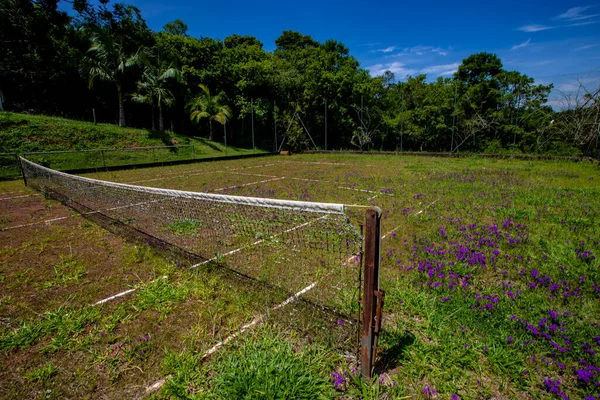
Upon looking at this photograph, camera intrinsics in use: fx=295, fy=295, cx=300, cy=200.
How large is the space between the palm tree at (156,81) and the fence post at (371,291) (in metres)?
23.1

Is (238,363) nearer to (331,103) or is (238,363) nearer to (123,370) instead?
(123,370)

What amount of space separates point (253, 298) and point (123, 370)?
131 centimetres

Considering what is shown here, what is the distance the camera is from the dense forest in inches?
759

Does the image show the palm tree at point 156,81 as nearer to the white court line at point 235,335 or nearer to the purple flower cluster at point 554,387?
the white court line at point 235,335

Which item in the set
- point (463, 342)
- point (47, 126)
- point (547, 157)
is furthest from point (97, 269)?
point (547, 157)

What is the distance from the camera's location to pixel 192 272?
3873 millimetres

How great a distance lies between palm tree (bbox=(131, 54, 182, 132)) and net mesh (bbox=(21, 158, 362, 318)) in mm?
16765

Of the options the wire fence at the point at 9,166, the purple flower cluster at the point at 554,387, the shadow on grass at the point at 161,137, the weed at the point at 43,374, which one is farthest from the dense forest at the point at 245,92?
the weed at the point at 43,374

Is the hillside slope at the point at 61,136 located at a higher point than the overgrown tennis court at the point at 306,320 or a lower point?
higher

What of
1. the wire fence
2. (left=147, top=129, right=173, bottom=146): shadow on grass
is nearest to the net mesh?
the wire fence

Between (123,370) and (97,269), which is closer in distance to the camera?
(123,370)

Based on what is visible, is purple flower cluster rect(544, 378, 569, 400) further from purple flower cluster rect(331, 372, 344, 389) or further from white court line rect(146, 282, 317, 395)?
white court line rect(146, 282, 317, 395)

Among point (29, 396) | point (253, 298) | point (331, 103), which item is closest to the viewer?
point (29, 396)

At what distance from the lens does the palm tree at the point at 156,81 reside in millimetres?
21391
